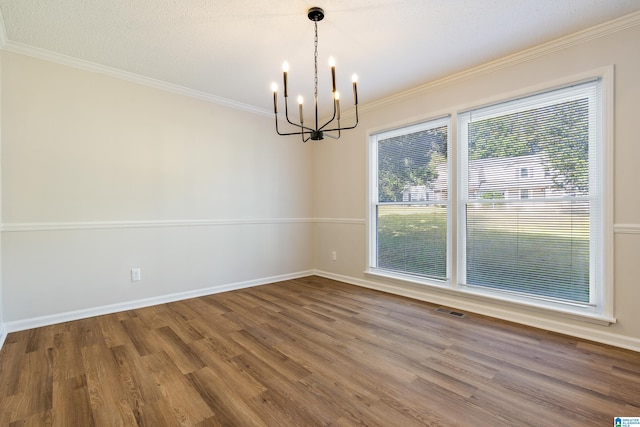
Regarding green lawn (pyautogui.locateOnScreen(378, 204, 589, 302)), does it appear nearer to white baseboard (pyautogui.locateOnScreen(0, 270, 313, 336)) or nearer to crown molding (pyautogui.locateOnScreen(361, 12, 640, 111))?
crown molding (pyautogui.locateOnScreen(361, 12, 640, 111))

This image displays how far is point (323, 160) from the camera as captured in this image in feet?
15.8

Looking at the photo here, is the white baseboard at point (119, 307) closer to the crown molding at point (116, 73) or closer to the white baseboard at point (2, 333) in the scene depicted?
the white baseboard at point (2, 333)

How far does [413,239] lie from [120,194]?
345 centimetres

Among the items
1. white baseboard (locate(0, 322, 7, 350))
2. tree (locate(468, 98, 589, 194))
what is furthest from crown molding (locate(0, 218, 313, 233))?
tree (locate(468, 98, 589, 194))

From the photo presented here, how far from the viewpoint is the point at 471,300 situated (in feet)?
10.3

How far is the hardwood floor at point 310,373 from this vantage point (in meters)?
1.54

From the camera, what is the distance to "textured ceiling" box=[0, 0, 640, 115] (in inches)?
84.0

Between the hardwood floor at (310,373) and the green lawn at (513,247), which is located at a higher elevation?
the green lawn at (513,247)

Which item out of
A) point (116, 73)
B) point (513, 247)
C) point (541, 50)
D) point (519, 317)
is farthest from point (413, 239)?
point (116, 73)

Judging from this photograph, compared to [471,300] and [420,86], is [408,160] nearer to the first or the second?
[420,86]

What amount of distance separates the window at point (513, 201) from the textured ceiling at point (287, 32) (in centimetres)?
63

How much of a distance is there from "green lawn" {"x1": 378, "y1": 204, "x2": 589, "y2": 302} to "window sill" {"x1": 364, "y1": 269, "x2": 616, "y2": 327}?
0.11 m

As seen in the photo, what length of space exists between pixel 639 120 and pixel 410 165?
199 cm

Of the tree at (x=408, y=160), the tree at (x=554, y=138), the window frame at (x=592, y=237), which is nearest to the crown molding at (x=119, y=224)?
the tree at (x=408, y=160)
